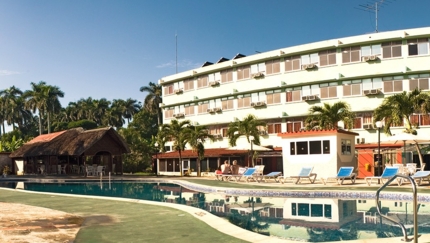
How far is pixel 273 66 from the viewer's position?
4284cm

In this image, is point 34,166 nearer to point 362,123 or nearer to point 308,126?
point 308,126

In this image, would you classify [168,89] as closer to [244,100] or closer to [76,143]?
[244,100]

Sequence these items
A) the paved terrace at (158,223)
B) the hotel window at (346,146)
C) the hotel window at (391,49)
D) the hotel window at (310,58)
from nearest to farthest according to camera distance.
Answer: the paved terrace at (158,223)
the hotel window at (346,146)
the hotel window at (391,49)
the hotel window at (310,58)

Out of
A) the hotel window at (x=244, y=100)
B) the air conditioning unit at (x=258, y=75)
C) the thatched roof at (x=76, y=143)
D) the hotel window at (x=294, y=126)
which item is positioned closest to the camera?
the thatched roof at (x=76, y=143)

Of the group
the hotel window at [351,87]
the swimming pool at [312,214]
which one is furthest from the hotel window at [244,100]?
the swimming pool at [312,214]

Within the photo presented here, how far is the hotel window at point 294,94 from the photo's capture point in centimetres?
4112

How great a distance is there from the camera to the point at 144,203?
14711mm

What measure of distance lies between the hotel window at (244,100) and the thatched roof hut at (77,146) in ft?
41.0

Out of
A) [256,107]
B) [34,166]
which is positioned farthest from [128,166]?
[256,107]

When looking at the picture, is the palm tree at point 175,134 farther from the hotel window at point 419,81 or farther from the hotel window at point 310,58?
the hotel window at point 419,81

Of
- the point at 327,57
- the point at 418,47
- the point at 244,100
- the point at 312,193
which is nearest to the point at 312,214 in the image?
the point at 312,193

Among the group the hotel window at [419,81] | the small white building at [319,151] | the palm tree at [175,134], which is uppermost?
the hotel window at [419,81]

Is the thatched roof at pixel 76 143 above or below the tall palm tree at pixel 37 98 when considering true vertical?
below

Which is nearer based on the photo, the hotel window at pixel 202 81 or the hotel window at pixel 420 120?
the hotel window at pixel 420 120
